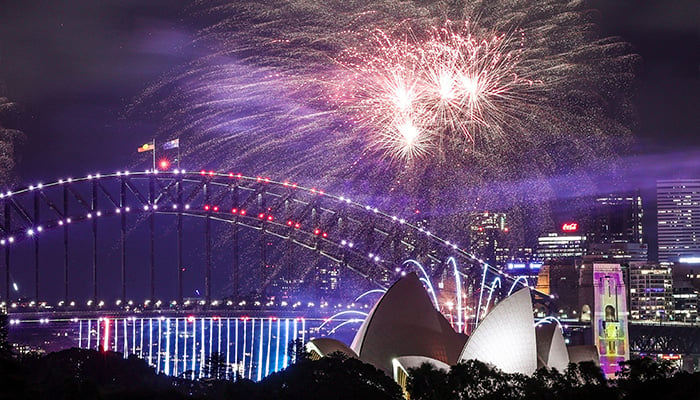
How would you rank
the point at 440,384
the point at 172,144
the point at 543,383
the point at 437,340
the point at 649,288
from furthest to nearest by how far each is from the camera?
1. the point at 649,288
2. the point at 172,144
3. the point at 437,340
4. the point at 440,384
5. the point at 543,383

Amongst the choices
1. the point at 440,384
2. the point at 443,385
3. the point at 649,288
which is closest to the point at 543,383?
the point at 443,385

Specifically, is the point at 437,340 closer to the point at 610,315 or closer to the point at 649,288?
the point at 610,315

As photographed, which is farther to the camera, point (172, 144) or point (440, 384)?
point (172, 144)

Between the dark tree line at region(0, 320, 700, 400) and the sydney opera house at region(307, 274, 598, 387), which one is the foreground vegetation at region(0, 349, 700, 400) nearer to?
the dark tree line at region(0, 320, 700, 400)

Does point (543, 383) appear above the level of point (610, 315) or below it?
below

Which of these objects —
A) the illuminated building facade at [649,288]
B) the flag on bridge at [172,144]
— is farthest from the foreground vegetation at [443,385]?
the illuminated building facade at [649,288]

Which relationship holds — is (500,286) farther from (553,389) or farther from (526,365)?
(553,389)

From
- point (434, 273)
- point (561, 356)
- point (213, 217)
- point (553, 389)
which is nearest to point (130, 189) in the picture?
point (213, 217)
